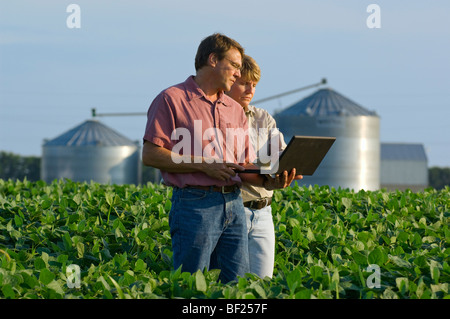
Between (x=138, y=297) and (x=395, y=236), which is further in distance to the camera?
(x=395, y=236)

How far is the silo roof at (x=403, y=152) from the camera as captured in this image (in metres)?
53.7

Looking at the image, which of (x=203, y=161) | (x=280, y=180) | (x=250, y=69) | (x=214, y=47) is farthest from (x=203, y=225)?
(x=250, y=69)

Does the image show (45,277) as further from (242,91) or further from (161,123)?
(242,91)

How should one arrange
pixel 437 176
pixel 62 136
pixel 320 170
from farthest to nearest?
1. pixel 437 176
2. pixel 62 136
3. pixel 320 170

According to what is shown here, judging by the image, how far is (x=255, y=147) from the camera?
15.3 ft

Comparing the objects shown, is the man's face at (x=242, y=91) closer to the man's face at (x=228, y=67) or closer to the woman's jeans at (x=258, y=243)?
the man's face at (x=228, y=67)

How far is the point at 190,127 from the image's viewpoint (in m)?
3.94

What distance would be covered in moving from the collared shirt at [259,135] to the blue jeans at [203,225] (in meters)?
0.46

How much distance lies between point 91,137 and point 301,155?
34809mm

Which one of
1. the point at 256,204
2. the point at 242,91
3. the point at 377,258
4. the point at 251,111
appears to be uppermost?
the point at 242,91

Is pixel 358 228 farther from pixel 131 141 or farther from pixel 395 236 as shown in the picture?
pixel 131 141
